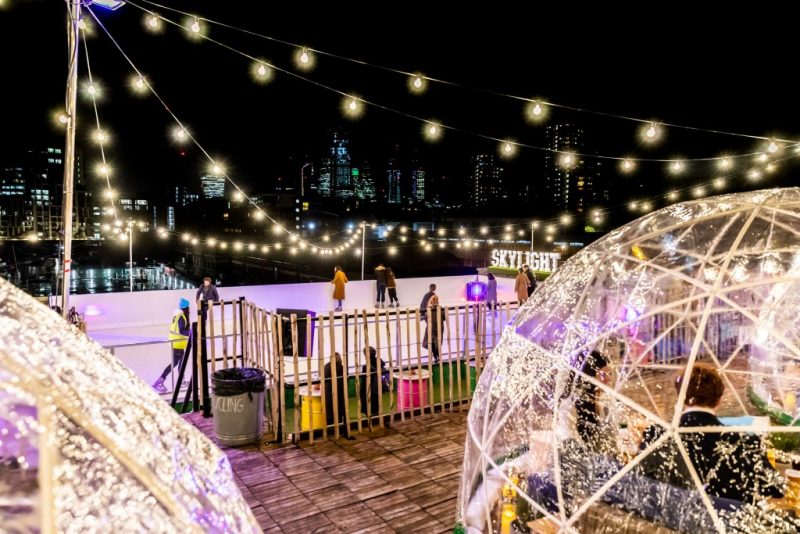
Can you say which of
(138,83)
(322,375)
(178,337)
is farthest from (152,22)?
(322,375)

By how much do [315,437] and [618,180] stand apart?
3204 cm

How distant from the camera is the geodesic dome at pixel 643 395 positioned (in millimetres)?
2553

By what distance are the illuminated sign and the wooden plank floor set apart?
1237 cm

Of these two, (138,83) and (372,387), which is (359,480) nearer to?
(372,387)

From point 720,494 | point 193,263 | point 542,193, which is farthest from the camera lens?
point 193,263

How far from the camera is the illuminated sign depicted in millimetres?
19169

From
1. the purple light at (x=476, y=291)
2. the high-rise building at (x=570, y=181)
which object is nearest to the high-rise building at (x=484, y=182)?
the high-rise building at (x=570, y=181)

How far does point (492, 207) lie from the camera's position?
3859cm

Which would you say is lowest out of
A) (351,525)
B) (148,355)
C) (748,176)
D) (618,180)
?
(351,525)

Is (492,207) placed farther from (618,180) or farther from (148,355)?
(148,355)

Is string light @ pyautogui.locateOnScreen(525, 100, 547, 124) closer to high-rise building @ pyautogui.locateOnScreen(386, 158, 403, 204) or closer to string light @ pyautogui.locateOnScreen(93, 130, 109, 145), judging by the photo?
string light @ pyautogui.locateOnScreen(93, 130, 109, 145)

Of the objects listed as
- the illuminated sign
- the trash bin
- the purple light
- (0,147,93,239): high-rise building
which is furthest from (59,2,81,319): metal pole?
(0,147,93,239): high-rise building

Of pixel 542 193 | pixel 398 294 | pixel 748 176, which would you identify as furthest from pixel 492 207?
pixel 748 176

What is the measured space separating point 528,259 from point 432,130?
11651mm
